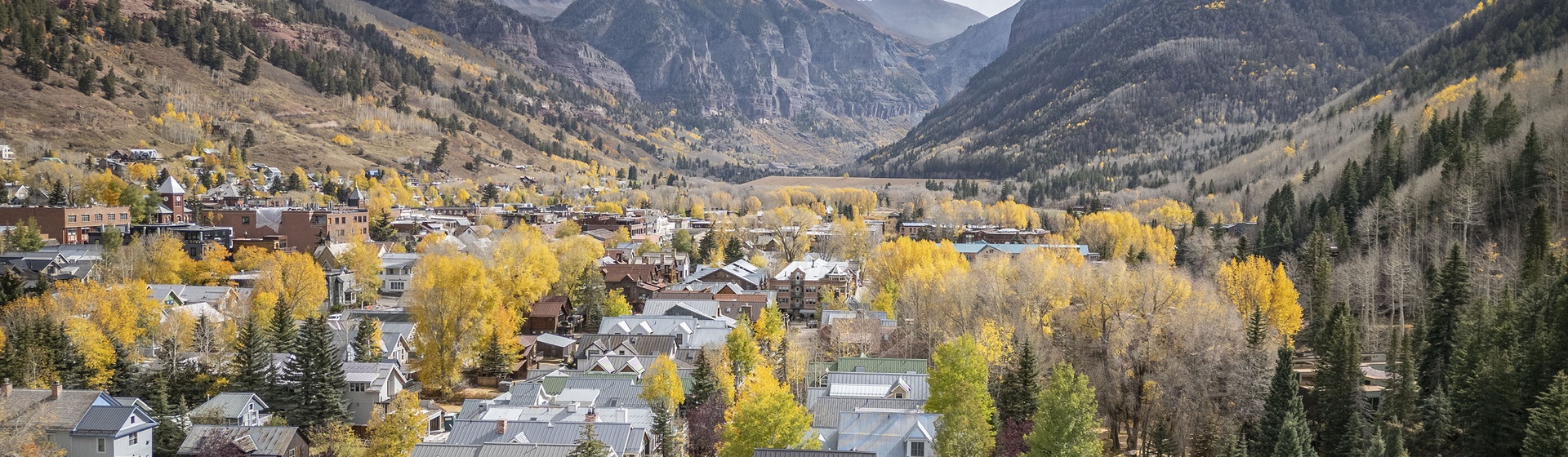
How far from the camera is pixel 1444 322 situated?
48.1 meters

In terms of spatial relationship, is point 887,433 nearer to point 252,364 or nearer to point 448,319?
point 448,319

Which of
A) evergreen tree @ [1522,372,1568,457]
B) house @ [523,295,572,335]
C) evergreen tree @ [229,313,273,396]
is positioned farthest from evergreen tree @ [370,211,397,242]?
evergreen tree @ [1522,372,1568,457]

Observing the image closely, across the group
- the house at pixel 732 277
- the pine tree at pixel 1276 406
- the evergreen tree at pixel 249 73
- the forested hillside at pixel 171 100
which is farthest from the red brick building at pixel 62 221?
the evergreen tree at pixel 249 73

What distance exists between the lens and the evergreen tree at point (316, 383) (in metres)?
47.2

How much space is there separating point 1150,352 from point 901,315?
79.0ft

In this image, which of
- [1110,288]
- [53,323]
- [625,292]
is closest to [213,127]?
[625,292]

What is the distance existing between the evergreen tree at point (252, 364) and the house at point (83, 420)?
5698mm

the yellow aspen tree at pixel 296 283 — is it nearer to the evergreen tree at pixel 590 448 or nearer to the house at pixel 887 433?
the evergreen tree at pixel 590 448

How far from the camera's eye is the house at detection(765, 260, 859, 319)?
88.2 m

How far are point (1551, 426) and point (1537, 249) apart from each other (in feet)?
79.1

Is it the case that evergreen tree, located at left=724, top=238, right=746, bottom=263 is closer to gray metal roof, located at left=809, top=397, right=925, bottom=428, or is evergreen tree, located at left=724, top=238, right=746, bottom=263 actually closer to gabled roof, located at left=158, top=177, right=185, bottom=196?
gabled roof, located at left=158, top=177, right=185, bottom=196

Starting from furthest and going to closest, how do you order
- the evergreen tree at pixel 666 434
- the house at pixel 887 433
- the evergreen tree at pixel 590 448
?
1. the evergreen tree at pixel 666 434
2. the house at pixel 887 433
3. the evergreen tree at pixel 590 448

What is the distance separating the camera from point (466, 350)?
2234 inches

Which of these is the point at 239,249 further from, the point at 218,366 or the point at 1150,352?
the point at 1150,352
